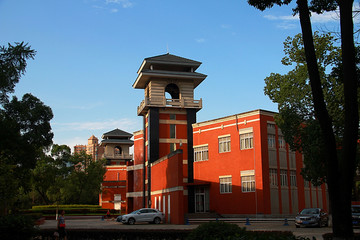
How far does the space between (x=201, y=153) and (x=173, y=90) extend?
9759mm

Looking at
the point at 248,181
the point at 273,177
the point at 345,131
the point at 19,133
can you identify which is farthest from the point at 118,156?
the point at 345,131

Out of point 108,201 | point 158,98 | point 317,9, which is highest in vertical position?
Result: point 158,98

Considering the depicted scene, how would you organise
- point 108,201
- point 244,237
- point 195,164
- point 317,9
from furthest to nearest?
point 108,201
point 195,164
point 317,9
point 244,237

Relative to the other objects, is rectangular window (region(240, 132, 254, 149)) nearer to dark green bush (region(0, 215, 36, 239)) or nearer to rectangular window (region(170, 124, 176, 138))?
rectangular window (region(170, 124, 176, 138))

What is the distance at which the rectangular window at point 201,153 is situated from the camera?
41.9 meters

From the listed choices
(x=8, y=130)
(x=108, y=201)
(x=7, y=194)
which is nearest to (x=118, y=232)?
(x=8, y=130)

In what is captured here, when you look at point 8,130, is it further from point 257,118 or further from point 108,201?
point 108,201

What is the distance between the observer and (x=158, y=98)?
44.7 meters

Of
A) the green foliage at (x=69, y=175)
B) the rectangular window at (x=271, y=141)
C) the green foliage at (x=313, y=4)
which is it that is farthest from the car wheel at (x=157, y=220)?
the green foliage at (x=69, y=175)

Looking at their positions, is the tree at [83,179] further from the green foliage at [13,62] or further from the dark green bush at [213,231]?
the dark green bush at [213,231]

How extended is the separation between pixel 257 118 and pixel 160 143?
12442 millimetres

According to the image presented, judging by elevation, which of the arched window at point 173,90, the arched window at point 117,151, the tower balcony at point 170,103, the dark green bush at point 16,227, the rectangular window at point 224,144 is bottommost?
the dark green bush at point 16,227

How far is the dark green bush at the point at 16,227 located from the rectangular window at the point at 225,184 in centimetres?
2622

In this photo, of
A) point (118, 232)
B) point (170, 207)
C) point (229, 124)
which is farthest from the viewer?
point (229, 124)
